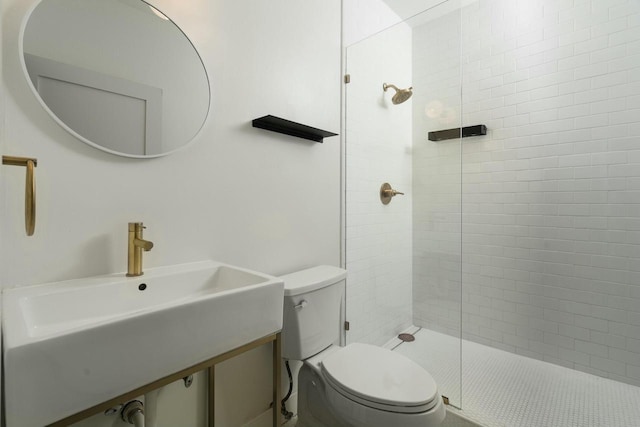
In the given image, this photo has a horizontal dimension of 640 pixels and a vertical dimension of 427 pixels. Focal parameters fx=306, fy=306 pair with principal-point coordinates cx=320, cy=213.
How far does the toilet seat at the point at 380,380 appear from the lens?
1087 mm

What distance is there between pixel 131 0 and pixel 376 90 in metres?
1.53

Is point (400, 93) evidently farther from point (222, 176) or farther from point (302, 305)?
point (302, 305)

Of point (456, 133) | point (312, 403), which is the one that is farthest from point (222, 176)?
point (456, 133)

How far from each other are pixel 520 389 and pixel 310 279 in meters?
1.54

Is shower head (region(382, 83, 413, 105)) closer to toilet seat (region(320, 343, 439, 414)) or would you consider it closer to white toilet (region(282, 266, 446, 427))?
white toilet (region(282, 266, 446, 427))

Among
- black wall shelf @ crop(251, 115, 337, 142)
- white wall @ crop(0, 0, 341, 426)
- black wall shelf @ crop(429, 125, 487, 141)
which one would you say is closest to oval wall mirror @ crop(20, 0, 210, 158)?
white wall @ crop(0, 0, 341, 426)

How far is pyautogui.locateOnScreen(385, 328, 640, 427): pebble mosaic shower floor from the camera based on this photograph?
1.61 m

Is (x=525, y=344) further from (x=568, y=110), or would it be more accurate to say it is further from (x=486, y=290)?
(x=568, y=110)

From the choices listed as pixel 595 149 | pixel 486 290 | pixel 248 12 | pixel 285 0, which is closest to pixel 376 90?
pixel 285 0

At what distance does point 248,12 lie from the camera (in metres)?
1.40

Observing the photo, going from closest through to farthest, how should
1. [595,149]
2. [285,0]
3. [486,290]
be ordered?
[285,0]
[595,149]
[486,290]

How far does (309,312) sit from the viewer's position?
138 centimetres

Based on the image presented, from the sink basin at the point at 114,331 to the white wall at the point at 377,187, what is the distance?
1111mm

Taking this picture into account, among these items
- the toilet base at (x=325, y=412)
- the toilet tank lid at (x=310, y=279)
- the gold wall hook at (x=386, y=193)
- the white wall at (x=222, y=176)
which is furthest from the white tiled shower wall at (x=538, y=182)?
the toilet base at (x=325, y=412)
